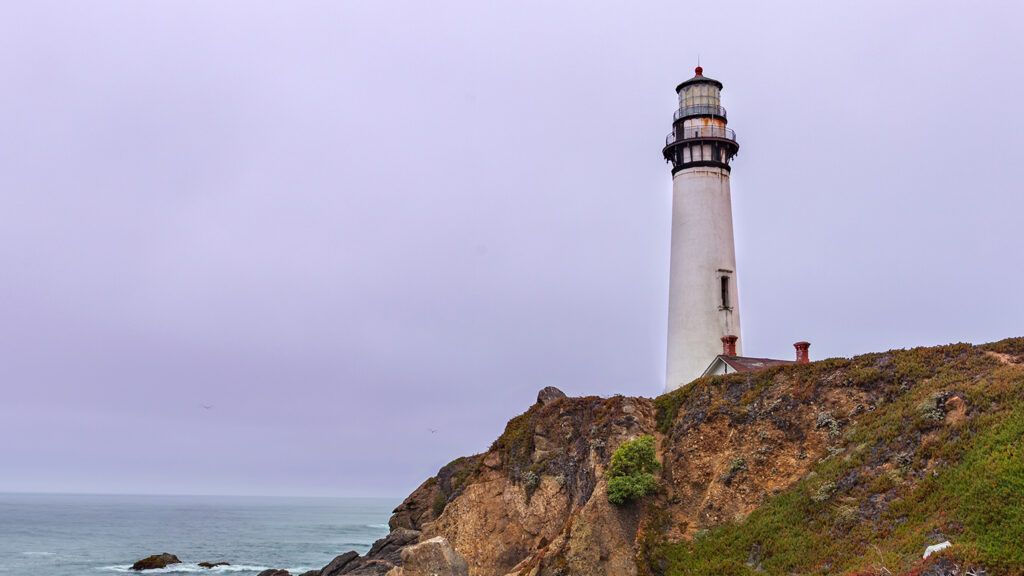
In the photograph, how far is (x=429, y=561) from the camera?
70.2 feet

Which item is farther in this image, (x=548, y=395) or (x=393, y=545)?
(x=393, y=545)

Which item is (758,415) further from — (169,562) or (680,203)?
(169,562)

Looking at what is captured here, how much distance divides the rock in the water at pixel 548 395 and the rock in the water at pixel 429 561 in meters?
16.4

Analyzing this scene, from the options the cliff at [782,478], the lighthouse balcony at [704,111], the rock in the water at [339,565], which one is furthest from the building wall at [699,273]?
the rock in the water at [339,565]

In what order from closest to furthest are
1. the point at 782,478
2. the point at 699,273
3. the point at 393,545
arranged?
1. the point at 782,478
2. the point at 699,273
3. the point at 393,545

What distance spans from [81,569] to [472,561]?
4450 centimetres

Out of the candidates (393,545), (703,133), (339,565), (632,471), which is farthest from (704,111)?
(339,565)

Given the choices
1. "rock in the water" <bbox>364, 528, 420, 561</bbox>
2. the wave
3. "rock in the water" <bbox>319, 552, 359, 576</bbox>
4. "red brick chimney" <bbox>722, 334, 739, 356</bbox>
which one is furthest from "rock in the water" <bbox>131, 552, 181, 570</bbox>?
"red brick chimney" <bbox>722, 334, 739, 356</bbox>

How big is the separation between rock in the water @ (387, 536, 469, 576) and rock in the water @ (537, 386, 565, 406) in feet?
53.9

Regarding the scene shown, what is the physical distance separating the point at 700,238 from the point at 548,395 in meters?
11.6

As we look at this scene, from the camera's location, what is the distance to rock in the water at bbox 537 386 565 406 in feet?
125

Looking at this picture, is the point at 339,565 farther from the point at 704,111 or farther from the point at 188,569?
the point at 704,111

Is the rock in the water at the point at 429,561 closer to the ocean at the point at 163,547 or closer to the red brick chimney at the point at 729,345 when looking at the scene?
the red brick chimney at the point at 729,345

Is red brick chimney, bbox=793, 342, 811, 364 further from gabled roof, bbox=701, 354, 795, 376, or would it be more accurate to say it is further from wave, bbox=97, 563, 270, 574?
wave, bbox=97, 563, 270, 574
